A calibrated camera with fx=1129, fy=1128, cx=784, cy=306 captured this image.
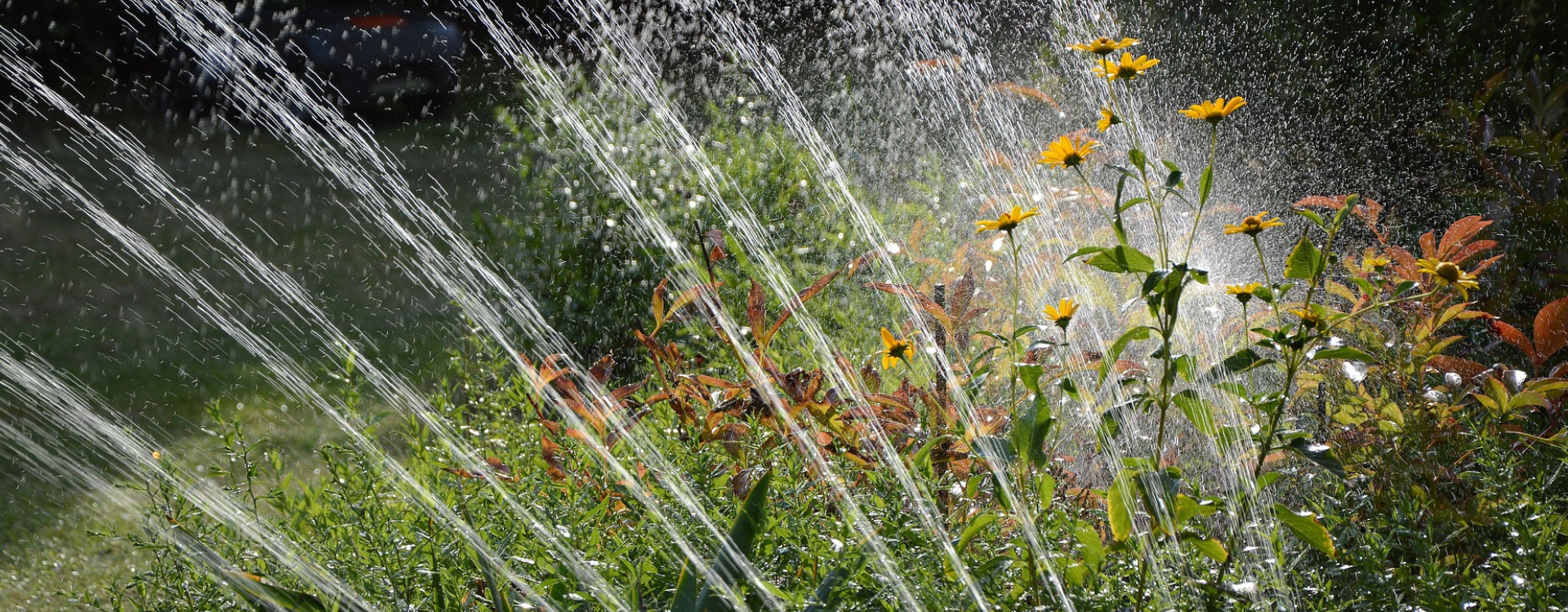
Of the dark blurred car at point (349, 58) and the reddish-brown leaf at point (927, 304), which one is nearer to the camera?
the reddish-brown leaf at point (927, 304)

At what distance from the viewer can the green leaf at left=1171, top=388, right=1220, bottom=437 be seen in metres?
1.23

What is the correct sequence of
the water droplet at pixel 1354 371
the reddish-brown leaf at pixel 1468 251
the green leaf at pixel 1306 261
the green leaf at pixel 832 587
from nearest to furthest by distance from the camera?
the green leaf at pixel 832 587, the green leaf at pixel 1306 261, the water droplet at pixel 1354 371, the reddish-brown leaf at pixel 1468 251

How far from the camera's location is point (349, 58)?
1004cm

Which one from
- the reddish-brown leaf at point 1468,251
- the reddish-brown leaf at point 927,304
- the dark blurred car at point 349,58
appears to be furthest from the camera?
the dark blurred car at point 349,58

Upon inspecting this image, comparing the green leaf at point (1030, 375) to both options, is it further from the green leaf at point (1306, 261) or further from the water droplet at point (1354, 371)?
the water droplet at point (1354, 371)

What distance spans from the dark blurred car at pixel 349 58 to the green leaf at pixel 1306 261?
978 cm

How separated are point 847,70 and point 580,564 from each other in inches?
206

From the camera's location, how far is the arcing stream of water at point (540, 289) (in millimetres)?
1391

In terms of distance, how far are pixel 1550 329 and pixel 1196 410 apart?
85 centimetres

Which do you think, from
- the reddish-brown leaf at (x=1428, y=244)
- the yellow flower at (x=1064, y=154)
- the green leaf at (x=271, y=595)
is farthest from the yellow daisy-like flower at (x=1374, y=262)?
the green leaf at (x=271, y=595)

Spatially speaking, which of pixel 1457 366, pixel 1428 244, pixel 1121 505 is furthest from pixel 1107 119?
pixel 1457 366

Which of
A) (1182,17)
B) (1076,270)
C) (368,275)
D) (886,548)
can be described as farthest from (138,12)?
(886,548)

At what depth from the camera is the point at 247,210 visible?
679 centimetres

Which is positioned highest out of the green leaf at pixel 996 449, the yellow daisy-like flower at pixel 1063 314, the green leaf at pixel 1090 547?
the yellow daisy-like flower at pixel 1063 314
